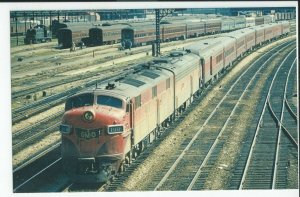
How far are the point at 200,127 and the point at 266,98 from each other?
6892 millimetres

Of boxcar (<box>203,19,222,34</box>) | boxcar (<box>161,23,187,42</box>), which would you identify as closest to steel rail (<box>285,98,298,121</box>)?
boxcar (<box>203,19,222,34</box>)

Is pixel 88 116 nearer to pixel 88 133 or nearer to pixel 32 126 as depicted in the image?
pixel 88 133

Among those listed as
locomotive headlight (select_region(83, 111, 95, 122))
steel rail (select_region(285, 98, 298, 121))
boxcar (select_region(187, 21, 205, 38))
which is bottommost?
steel rail (select_region(285, 98, 298, 121))

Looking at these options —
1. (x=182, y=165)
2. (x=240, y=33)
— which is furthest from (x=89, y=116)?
(x=240, y=33)

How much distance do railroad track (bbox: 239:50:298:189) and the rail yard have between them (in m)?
0.04

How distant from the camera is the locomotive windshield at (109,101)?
48.3 ft

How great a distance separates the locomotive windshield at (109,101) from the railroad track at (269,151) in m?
4.64

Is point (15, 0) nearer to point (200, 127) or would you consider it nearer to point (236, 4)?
point (236, 4)

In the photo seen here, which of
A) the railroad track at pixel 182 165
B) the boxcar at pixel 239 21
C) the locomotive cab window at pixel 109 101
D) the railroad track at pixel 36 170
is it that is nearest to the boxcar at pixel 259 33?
the boxcar at pixel 239 21

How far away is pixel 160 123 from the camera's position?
780 inches

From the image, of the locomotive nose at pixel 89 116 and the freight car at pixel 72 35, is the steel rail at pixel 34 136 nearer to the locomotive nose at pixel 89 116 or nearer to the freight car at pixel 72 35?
the locomotive nose at pixel 89 116

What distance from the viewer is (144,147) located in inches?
715

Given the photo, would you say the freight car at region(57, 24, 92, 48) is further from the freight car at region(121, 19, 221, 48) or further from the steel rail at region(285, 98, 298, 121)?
the steel rail at region(285, 98, 298, 121)

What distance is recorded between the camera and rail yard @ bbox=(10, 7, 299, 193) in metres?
14.8
